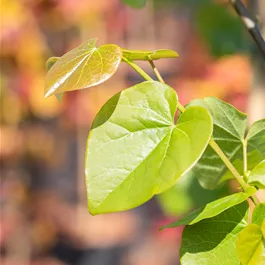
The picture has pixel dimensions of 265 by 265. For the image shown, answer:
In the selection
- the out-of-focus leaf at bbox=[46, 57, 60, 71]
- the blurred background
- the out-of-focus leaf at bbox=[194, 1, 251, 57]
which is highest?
the out-of-focus leaf at bbox=[46, 57, 60, 71]

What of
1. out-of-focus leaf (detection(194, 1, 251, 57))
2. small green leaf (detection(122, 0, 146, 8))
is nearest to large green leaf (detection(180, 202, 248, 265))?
small green leaf (detection(122, 0, 146, 8))

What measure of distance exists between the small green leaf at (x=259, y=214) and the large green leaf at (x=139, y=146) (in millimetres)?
90

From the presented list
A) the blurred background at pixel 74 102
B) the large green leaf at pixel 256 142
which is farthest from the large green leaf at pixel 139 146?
the blurred background at pixel 74 102

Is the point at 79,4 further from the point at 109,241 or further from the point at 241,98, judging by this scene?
the point at 109,241

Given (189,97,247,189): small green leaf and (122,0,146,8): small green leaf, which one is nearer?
(189,97,247,189): small green leaf

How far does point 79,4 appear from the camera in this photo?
2812mm

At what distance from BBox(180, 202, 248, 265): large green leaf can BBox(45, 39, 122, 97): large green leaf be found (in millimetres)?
157

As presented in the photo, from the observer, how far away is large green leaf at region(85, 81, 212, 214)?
477 mm

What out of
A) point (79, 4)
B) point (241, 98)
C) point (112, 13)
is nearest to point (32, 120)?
point (79, 4)

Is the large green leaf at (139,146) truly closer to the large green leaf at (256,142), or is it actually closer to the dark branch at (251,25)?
the large green leaf at (256,142)

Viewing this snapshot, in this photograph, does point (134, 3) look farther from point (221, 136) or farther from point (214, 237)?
point (214, 237)

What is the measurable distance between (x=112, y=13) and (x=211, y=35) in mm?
1651

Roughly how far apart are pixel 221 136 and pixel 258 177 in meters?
0.11

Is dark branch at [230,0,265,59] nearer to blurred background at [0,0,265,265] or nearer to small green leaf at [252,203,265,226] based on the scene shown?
small green leaf at [252,203,265,226]
